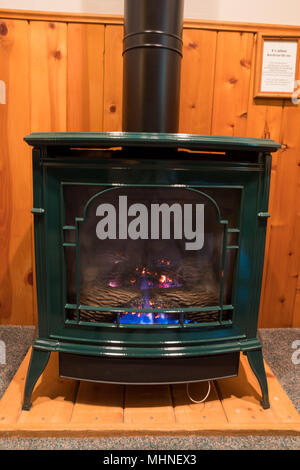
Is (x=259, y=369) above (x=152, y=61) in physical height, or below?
below

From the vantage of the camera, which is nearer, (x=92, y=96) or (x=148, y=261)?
(x=148, y=261)

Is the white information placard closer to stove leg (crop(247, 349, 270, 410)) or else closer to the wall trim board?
the wall trim board

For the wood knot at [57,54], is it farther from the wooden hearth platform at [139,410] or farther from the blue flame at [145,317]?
the wooden hearth platform at [139,410]

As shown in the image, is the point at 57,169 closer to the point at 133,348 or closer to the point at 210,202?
the point at 210,202

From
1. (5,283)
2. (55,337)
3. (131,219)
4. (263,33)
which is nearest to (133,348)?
(55,337)

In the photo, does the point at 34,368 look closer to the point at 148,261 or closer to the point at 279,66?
the point at 148,261

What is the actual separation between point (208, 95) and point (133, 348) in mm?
1059

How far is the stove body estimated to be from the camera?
1.00 metres

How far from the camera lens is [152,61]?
1.09 meters

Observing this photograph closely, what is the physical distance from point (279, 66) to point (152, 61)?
0.66 metres

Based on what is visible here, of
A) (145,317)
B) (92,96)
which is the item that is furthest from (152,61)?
(145,317)

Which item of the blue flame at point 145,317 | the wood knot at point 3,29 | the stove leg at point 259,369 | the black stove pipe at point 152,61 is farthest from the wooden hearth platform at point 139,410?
the wood knot at point 3,29

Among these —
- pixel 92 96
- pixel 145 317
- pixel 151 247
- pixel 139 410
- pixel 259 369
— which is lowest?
pixel 139 410

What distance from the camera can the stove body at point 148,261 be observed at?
100 cm
